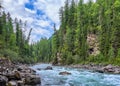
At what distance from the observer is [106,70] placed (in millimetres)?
46562

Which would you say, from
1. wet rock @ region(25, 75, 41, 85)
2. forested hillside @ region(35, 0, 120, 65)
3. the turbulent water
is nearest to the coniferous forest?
forested hillside @ region(35, 0, 120, 65)

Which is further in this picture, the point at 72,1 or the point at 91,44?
the point at 72,1

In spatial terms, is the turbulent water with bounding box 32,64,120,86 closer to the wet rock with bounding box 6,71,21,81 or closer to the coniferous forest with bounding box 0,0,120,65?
the wet rock with bounding box 6,71,21,81

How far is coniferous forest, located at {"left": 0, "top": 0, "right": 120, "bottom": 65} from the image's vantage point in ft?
206

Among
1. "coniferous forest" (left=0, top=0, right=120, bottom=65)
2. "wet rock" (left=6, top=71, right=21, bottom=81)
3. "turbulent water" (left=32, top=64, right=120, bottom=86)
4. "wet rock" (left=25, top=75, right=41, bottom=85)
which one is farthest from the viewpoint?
"coniferous forest" (left=0, top=0, right=120, bottom=65)

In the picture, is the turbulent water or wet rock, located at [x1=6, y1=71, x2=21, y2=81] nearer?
wet rock, located at [x1=6, y1=71, x2=21, y2=81]

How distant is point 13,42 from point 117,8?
1416 inches

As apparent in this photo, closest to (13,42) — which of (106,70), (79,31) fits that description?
(79,31)

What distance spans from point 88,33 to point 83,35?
2074 millimetres

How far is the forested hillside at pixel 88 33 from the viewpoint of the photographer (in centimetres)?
6275

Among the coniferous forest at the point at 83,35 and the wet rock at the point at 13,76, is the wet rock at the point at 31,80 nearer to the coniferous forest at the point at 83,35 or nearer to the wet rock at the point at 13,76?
the wet rock at the point at 13,76

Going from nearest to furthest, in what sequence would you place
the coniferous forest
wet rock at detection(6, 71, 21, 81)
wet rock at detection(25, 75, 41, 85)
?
wet rock at detection(6, 71, 21, 81)
wet rock at detection(25, 75, 41, 85)
the coniferous forest

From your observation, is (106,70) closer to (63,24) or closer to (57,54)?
(57,54)

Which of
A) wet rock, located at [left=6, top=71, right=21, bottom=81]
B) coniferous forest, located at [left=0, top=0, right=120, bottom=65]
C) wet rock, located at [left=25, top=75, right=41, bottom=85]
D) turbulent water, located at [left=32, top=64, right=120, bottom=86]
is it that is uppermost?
coniferous forest, located at [left=0, top=0, right=120, bottom=65]
